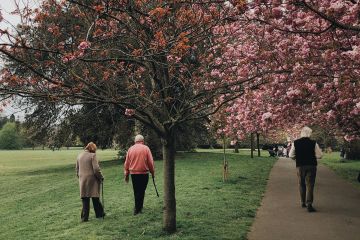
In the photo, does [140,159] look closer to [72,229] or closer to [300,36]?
[72,229]

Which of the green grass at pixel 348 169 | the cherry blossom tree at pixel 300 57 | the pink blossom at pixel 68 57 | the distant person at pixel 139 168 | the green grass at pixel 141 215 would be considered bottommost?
the green grass at pixel 141 215

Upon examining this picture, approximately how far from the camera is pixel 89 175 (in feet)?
34.6

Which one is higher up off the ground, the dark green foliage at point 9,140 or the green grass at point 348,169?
the dark green foliage at point 9,140

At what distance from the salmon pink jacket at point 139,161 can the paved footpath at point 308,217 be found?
2825 millimetres

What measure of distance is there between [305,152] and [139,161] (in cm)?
401

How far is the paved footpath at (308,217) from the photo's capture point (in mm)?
8250

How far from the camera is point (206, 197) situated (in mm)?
13070

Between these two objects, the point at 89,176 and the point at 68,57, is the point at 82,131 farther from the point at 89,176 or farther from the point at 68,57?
the point at 68,57

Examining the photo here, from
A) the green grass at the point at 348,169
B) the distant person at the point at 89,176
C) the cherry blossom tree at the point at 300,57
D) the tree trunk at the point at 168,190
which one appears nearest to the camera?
the cherry blossom tree at the point at 300,57

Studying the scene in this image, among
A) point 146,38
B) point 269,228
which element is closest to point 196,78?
point 146,38

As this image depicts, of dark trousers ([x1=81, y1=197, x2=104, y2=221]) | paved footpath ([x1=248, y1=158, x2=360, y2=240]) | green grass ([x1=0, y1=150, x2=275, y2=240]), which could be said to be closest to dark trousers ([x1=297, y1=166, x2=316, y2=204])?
paved footpath ([x1=248, y1=158, x2=360, y2=240])

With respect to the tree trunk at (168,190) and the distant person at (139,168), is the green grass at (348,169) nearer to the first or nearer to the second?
the distant person at (139,168)

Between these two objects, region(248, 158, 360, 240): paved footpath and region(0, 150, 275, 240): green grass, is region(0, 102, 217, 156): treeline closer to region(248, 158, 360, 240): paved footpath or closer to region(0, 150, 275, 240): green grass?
region(0, 150, 275, 240): green grass

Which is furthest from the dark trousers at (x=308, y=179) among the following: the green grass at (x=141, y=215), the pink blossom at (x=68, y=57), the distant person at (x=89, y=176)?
the pink blossom at (x=68, y=57)
